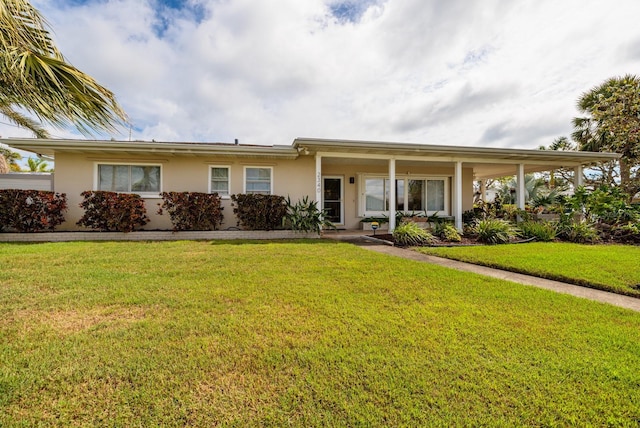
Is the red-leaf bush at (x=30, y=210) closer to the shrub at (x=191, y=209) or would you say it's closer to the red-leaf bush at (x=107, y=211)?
the red-leaf bush at (x=107, y=211)

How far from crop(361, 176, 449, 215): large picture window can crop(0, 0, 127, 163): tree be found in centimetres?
982

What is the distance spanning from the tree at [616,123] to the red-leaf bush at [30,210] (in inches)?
824

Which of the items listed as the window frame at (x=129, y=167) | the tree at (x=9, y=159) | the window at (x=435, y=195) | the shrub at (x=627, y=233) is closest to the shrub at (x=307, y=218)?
the window frame at (x=129, y=167)

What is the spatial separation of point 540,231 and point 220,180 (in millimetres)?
10297

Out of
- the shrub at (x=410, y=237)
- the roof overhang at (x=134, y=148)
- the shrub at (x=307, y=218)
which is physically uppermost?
the roof overhang at (x=134, y=148)

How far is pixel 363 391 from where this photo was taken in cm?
178

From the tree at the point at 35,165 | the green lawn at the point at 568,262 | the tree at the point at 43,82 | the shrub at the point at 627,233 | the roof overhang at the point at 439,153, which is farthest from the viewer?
the tree at the point at 35,165

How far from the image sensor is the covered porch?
9031 mm

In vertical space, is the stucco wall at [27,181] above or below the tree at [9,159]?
below

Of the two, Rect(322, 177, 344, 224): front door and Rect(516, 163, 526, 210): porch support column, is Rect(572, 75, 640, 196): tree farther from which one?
Rect(322, 177, 344, 224): front door

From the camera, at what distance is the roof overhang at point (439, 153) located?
8.52 meters

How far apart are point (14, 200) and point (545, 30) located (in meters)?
15.3

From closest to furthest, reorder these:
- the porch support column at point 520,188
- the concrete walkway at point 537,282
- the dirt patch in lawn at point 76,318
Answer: the dirt patch in lawn at point 76,318 → the concrete walkway at point 537,282 → the porch support column at point 520,188

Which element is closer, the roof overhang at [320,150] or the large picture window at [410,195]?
the roof overhang at [320,150]
